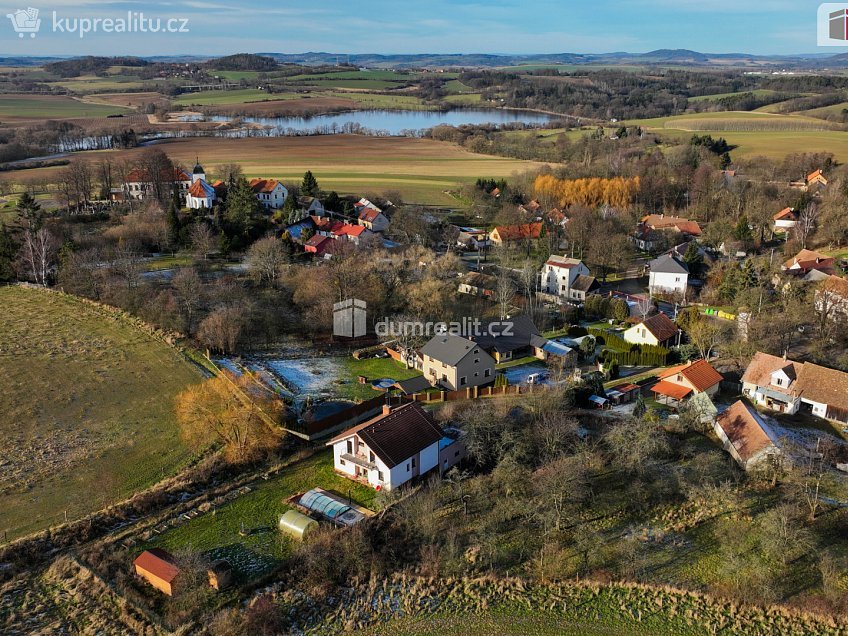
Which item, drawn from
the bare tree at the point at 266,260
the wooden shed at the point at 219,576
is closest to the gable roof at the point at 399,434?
the wooden shed at the point at 219,576

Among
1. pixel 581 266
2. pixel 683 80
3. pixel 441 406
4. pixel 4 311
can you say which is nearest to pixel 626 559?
pixel 441 406

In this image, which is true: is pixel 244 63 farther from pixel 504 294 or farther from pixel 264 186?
pixel 504 294

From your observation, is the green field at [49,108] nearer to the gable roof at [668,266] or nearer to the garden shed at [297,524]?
the gable roof at [668,266]

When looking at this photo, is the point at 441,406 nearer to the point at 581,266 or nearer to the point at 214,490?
the point at 214,490

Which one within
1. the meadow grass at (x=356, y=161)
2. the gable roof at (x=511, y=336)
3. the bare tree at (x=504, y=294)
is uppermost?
the meadow grass at (x=356, y=161)

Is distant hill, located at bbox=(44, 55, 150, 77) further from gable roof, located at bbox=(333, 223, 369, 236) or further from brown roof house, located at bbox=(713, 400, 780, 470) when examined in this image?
brown roof house, located at bbox=(713, 400, 780, 470)
